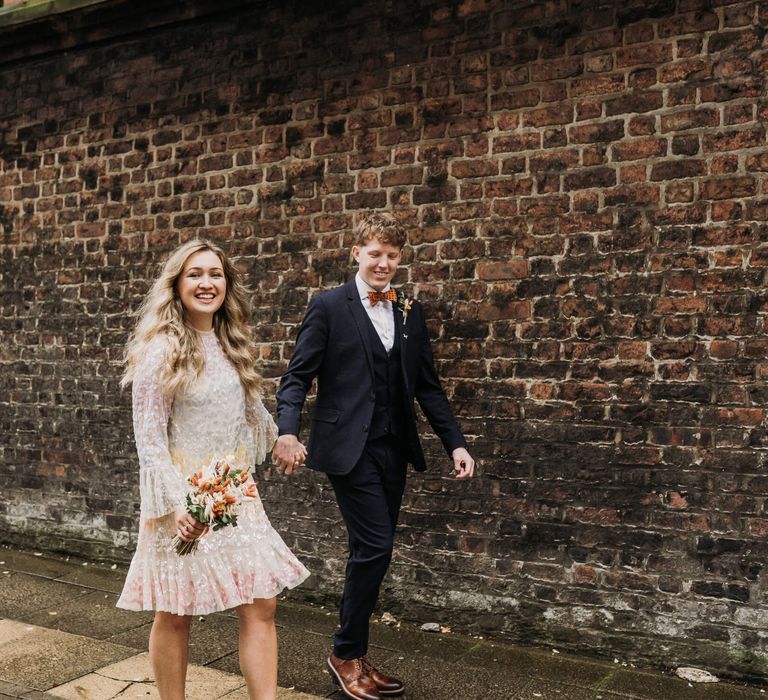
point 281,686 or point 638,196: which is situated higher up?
point 638,196

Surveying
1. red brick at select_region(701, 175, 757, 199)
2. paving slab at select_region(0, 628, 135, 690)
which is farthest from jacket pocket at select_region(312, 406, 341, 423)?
red brick at select_region(701, 175, 757, 199)

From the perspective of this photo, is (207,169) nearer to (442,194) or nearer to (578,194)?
(442,194)

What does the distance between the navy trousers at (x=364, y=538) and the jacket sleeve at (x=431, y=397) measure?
336 mm

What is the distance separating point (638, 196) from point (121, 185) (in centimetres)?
385

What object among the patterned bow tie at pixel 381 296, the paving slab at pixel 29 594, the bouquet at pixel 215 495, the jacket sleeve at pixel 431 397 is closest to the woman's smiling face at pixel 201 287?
the bouquet at pixel 215 495

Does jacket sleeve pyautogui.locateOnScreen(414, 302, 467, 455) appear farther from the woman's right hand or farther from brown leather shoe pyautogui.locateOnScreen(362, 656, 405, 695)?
the woman's right hand

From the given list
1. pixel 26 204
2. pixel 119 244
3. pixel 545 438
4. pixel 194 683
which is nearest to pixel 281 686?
pixel 194 683

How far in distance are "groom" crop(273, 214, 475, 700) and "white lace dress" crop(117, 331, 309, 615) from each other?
1.94ft

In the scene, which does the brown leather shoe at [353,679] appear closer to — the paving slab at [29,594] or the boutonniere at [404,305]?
the boutonniere at [404,305]

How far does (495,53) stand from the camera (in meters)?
5.12

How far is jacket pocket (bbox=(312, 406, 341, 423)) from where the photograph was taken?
14.1 feet

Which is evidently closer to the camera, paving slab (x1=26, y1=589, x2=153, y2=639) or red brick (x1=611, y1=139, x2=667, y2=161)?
red brick (x1=611, y1=139, x2=667, y2=161)

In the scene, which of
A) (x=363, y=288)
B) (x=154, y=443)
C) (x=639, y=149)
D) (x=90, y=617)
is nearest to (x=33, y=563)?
(x=90, y=617)

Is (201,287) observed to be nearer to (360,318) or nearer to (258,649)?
(360,318)
